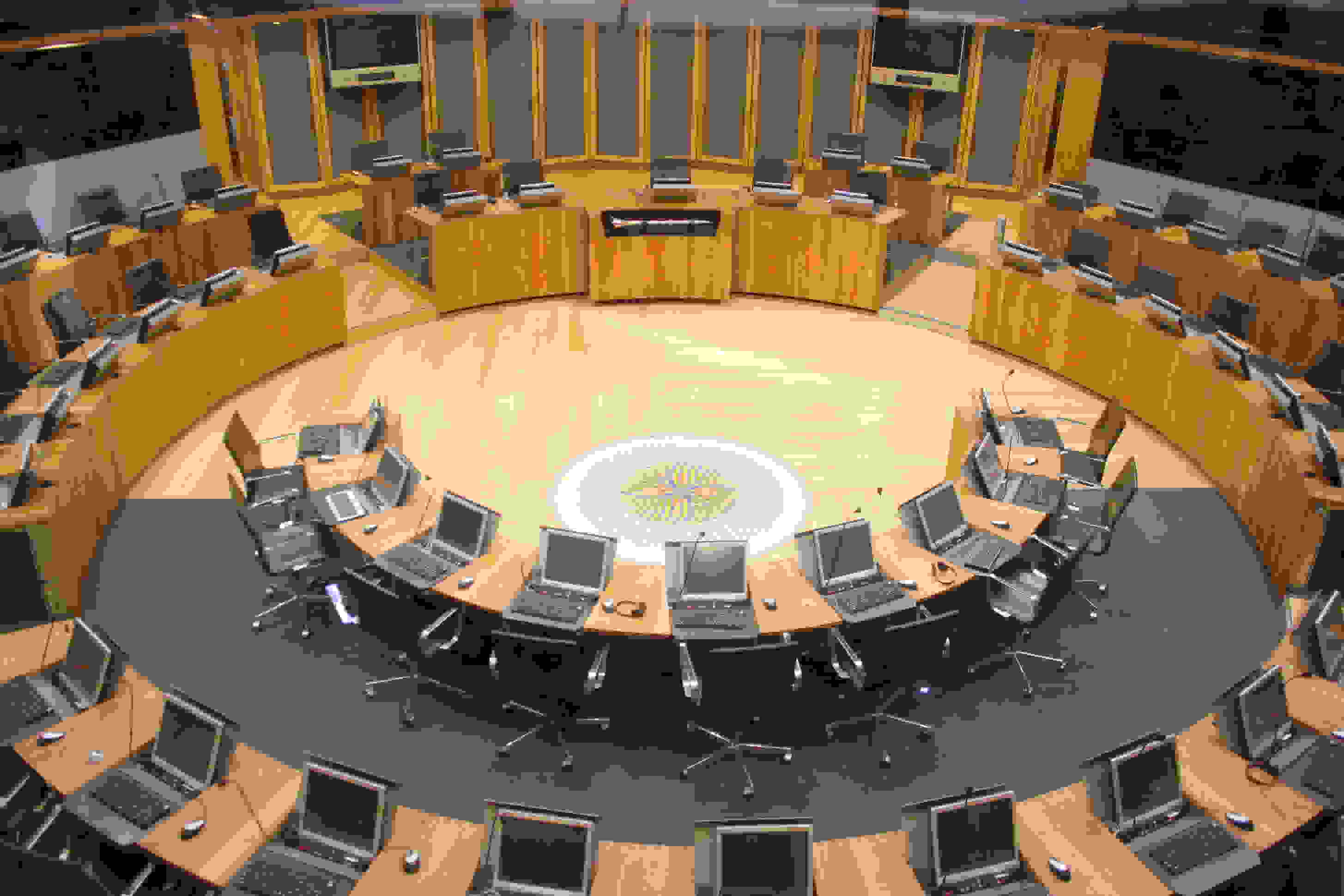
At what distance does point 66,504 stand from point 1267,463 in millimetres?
9336

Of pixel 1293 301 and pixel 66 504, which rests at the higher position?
pixel 1293 301

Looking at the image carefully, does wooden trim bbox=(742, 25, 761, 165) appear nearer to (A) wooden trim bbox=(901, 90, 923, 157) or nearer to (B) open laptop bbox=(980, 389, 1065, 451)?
(A) wooden trim bbox=(901, 90, 923, 157)

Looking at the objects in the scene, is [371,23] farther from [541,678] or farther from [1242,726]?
[1242,726]

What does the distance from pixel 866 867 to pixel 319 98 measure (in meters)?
13.8

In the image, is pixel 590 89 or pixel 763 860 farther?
pixel 590 89

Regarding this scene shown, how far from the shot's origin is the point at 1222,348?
32.0 feet

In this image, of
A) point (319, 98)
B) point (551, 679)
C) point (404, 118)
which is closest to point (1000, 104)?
point (404, 118)

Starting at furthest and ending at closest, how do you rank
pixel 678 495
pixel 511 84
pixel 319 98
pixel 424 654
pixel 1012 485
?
pixel 511 84
pixel 319 98
pixel 678 495
pixel 1012 485
pixel 424 654

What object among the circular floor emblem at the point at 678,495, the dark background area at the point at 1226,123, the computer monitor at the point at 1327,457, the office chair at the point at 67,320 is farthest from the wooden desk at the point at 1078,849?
the dark background area at the point at 1226,123

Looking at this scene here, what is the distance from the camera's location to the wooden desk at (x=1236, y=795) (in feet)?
17.7

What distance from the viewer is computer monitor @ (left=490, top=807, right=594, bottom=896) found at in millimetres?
4906

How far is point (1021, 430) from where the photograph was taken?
9.38m

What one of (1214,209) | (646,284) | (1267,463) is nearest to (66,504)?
(646,284)

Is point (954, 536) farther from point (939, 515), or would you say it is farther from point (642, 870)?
point (642, 870)
